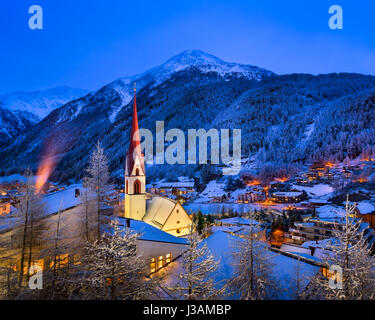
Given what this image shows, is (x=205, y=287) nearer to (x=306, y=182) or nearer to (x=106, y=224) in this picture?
(x=106, y=224)

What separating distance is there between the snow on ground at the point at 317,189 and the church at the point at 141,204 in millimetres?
46130

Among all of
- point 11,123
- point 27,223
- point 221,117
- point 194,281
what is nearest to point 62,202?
point 27,223

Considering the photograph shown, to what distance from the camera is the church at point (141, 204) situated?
18.3 metres

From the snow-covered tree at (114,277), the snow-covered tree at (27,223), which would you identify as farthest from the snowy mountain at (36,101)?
the snow-covered tree at (114,277)

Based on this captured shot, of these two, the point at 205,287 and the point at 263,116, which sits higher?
the point at 263,116

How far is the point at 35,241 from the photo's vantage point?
9922mm

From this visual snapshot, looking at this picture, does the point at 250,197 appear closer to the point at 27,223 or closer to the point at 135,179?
the point at 135,179

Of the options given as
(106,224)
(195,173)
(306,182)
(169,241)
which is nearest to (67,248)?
(106,224)

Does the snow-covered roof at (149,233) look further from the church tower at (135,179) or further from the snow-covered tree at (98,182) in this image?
the church tower at (135,179)

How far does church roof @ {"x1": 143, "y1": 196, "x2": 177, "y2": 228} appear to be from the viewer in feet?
60.4

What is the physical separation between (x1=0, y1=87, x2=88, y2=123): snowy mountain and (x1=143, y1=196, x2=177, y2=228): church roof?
167 metres

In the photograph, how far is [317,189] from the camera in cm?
5619

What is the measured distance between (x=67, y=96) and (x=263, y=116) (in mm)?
172937

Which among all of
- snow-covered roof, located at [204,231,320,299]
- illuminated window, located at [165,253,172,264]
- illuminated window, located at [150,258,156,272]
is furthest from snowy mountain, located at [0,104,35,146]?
snow-covered roof, located at [204,231,320,299]
